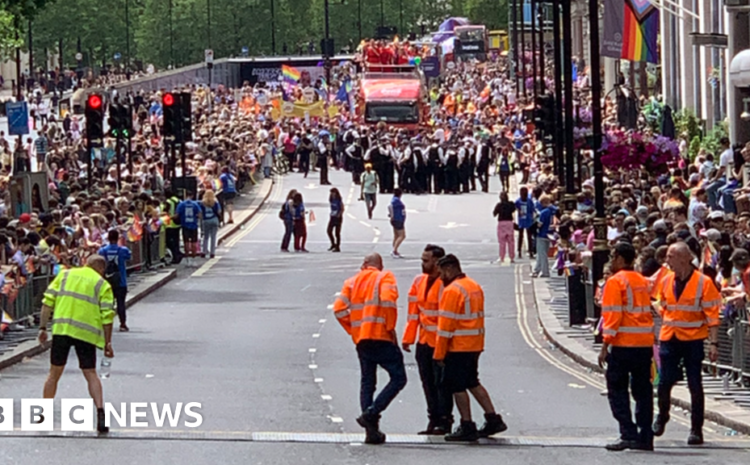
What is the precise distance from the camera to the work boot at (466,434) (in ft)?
53.7

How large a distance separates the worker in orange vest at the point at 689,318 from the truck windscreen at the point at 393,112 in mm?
56486

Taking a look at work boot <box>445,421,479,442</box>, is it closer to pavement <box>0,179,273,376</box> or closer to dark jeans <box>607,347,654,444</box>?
dark jeans <box>607,347,654,444</box>

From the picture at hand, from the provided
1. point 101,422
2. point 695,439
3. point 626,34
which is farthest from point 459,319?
point 626,34

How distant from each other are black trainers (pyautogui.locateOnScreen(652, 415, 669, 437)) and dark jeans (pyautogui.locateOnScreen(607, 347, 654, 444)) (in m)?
0.68

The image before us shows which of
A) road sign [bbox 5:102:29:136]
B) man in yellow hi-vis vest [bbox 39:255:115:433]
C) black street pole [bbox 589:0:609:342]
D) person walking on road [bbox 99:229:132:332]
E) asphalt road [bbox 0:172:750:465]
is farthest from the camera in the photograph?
road sign [bbox 5:102:29:136]

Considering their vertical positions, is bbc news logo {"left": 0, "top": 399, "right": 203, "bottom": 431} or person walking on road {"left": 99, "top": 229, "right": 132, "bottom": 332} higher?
person walking on road {"left": 99, "top": 229, "right": 132, "bottom": 332}

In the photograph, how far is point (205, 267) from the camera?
39344 mm

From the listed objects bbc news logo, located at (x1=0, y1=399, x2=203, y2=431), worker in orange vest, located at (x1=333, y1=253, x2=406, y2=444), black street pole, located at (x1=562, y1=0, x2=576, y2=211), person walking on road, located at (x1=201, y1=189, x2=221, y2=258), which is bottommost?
bbc news logo, located at (x1=0, y1=399, x2=203, y2=431)

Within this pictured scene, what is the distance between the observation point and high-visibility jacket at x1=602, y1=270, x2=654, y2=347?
1577 centimetres

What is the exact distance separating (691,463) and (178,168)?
37.2 metres

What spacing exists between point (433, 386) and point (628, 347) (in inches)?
78.3

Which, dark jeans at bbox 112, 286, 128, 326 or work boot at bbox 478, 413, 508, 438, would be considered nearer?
work boot at bbox 478, 413, 508, 438

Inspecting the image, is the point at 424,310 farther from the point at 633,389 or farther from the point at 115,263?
the point at 115,263

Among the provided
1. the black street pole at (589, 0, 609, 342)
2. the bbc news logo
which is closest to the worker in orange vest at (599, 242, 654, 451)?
the bbc news logo
